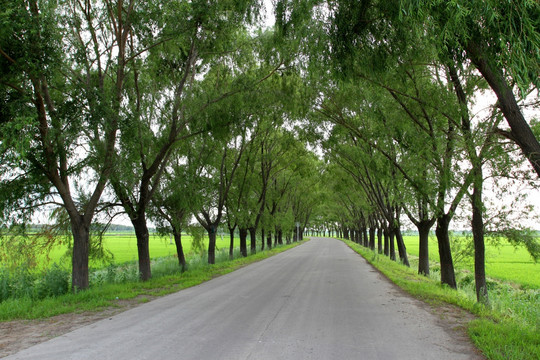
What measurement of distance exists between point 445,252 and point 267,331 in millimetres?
8584

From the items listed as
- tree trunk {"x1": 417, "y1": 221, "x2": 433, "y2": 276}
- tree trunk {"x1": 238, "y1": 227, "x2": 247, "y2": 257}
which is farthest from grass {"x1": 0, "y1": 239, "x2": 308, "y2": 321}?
tree trunk {"x1": 238, "y1": 227, "x2": 247, "y2": 257}

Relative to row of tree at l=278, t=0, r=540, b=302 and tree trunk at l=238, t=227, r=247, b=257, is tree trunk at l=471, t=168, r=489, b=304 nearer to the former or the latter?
row of tree at l=278, t=0, r=540, b=302

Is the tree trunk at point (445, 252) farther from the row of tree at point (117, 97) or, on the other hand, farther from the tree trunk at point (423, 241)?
the row of tree at point (117, 97)

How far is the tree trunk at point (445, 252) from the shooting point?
37.6 feet

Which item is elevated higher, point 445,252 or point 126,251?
point 445,252

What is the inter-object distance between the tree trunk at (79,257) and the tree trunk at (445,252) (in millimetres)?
11724

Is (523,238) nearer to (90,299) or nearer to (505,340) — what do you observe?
(505,340)

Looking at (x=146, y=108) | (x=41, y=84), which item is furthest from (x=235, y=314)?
(x=146, y=108)

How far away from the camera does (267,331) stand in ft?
19.0

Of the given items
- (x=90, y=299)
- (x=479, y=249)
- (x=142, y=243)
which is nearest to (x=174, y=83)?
(x=142, y=243)

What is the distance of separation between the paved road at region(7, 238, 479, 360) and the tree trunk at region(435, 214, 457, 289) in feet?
10.2

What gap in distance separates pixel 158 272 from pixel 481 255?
43.8ft

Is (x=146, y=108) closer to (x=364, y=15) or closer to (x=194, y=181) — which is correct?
(x=194, y=181)

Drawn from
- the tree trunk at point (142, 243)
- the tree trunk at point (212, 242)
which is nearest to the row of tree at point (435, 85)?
the tree trunk at point (142, 243)
